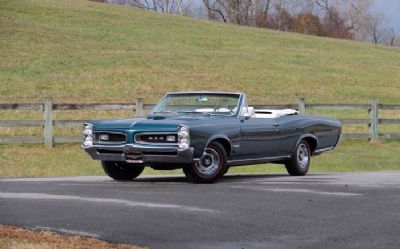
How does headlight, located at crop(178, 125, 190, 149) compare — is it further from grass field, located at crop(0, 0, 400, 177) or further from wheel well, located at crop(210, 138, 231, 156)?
grass field, located at crop(0, 0, 400, 177)

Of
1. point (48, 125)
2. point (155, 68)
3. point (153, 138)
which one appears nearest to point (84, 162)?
→ point (48, 125)

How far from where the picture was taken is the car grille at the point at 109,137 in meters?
12.5

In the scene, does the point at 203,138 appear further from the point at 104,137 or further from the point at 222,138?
the point at 104,137

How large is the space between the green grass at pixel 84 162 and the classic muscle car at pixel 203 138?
3.15 m

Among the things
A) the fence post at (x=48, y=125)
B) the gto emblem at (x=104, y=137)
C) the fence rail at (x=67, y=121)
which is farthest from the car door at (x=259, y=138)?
the fence post at (x=48, y=125)

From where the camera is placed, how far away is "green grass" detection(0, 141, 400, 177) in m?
17.9

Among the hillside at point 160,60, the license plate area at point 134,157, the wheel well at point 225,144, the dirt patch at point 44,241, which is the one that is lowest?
the dirt patch at point 44,241

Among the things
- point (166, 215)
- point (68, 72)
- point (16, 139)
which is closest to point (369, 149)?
point (16, 139)

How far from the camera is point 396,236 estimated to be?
8.12 metres

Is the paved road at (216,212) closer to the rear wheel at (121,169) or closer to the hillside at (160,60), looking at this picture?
the rear wheel at (121,169)

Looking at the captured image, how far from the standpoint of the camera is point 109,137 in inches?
499

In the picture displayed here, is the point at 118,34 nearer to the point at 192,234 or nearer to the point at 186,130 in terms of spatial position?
the point at 186,130

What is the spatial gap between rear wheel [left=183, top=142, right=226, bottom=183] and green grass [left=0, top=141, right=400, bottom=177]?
464 centimetres

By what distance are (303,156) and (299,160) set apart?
0.17 meters
